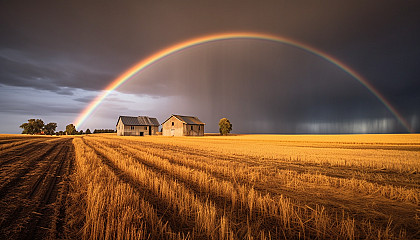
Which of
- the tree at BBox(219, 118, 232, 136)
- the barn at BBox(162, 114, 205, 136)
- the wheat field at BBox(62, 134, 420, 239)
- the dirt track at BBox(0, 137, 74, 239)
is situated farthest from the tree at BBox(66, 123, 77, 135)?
the wheat field at BBox(62, 134, 420, 239)

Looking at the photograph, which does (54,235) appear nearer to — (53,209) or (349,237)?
(53,209)

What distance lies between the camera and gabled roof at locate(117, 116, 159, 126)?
245 feet

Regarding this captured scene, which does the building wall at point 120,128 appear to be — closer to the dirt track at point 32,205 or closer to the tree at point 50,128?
the tree at point 50,128

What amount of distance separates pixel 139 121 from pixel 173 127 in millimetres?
17423

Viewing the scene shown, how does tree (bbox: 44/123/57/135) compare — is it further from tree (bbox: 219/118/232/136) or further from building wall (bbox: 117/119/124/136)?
tree (bbox: 219/118/232/136)

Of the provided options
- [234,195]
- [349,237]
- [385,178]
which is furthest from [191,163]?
[385,178]

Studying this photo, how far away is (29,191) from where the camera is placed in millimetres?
6582

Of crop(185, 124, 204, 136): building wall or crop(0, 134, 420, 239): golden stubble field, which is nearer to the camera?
crop(0, 134, 420, 239): golden stubble field

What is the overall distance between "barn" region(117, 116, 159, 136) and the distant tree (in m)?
63.4

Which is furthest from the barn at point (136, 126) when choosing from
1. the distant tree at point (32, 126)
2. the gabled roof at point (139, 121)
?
the distant tree at point (32, 126)

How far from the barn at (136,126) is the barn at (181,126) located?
922 centimetres

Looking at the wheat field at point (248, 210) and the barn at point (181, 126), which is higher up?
the barn at point (181, 126)

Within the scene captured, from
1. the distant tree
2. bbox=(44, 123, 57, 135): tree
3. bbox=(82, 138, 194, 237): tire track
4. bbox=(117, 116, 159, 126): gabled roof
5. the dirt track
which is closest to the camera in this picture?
the dirt track

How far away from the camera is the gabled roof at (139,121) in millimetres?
74688
